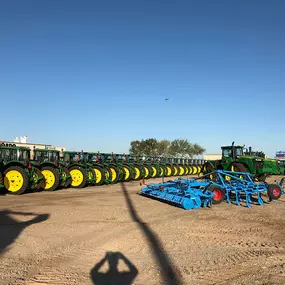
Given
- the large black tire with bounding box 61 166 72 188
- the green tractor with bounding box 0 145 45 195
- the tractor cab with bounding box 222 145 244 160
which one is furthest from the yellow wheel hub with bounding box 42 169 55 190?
the tractor cab with bounding box 222 145 244 160

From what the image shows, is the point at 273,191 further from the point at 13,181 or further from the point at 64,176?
the point at 13,181

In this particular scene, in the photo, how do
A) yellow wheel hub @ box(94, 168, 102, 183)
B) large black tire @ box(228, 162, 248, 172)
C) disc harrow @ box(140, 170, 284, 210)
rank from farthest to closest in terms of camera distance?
yellow wheel hub @ box(94, 168, 102, 183) → large black tire @ box(228, 162, 248, 172) → disc harrow @ box(140, 170, 284, 210)

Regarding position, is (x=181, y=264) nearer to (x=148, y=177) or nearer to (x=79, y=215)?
(x=79, y=215)

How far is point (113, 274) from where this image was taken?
4.35 meters

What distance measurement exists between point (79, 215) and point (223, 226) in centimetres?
364

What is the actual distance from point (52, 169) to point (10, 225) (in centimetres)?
659

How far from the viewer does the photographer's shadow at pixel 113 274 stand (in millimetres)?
4105

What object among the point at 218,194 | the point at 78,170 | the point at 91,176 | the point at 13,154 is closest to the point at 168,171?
the point at 91,176

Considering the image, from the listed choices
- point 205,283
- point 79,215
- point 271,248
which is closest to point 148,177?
point 79,215

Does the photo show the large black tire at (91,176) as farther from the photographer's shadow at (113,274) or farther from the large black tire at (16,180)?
the photographer's shadow at (113,274)

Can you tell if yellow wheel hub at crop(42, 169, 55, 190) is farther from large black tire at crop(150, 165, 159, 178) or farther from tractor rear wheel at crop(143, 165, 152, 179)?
large black tire at crop(150, 165, 159, 178)

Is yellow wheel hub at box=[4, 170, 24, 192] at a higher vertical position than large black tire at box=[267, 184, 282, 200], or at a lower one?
higher

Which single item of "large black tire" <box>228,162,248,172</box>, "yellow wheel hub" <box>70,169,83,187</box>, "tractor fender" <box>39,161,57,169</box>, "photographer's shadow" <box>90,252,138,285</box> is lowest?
"photographer's shadow" <box>90,252,138,285</box>

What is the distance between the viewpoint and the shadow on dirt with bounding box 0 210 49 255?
5.80 metres
